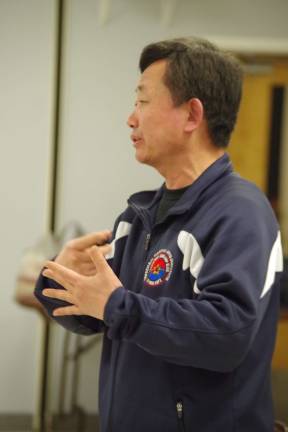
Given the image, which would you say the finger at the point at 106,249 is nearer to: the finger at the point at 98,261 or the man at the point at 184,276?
the man at the point at 184,276

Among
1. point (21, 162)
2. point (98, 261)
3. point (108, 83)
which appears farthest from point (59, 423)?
point (98, 261)

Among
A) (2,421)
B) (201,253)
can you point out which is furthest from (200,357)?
A: (2,421)

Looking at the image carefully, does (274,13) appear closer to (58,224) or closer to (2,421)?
(58,224)

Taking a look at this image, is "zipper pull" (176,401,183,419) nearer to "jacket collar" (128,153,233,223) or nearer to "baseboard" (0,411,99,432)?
"jacket collar" (128,153,233,223)

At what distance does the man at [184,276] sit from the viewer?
0.83m

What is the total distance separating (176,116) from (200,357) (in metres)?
0.47

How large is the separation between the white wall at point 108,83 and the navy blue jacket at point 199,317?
5.12ft

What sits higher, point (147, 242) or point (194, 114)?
point (194, 114)

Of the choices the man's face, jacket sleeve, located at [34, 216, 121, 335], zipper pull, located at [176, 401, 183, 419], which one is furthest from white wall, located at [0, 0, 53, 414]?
zipper pull, located at [176, 401, 183, 419]

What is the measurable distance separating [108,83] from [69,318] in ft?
5.56

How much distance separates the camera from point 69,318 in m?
1.13

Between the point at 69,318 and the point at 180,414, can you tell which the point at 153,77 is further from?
the point at 180,414

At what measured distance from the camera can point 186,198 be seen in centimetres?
100

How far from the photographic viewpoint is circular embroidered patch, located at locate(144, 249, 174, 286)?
960mm
